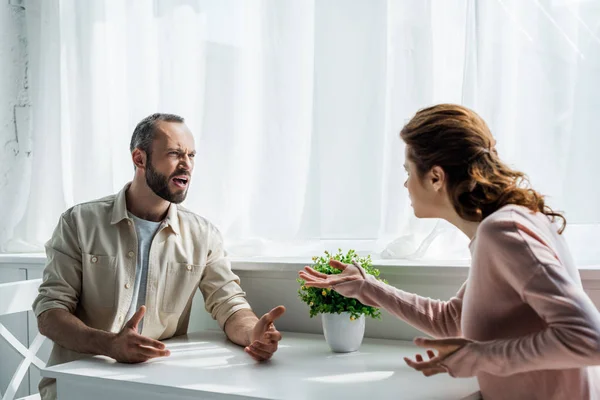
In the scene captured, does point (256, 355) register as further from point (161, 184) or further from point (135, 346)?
point (161, 184)

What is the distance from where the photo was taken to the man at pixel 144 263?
1.87m

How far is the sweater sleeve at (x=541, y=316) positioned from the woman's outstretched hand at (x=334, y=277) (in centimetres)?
50

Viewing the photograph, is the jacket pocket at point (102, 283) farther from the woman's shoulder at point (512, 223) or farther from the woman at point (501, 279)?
the woman's shoulder at point (512, 223)

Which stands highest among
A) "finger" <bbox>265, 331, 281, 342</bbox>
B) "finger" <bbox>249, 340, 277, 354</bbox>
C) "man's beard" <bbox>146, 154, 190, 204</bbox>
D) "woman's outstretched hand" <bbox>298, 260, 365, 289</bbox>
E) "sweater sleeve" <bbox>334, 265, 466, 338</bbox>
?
"man's beard" <bbox>146, 154, 190, 204</bbox>

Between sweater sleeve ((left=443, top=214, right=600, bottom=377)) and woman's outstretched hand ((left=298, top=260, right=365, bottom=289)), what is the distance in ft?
1.65

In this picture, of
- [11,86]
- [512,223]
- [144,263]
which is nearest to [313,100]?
[144,263]

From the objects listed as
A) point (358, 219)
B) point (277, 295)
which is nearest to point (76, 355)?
point (277, 295)

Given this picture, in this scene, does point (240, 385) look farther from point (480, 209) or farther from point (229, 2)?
point (229, 2)

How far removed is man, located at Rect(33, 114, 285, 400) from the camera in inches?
73.7

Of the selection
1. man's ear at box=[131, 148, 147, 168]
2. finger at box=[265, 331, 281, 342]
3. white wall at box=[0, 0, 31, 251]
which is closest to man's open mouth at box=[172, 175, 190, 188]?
→ man's ear at box=[131, 148, 147, 168]

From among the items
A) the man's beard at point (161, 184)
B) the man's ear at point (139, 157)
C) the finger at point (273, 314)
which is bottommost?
the finger at point (273, 314)

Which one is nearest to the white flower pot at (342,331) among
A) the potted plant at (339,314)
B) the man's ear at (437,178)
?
the potted plant at (339,314)

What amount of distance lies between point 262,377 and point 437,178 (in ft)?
1.88

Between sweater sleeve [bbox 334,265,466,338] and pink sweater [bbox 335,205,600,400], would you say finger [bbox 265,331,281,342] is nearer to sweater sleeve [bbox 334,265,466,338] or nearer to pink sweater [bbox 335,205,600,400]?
sweater sleeve [bbox 334,265,466,338]
